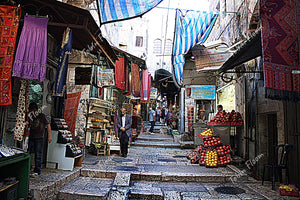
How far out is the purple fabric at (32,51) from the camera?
15.0ft

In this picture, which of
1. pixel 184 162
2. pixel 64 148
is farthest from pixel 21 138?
pixel 184 162

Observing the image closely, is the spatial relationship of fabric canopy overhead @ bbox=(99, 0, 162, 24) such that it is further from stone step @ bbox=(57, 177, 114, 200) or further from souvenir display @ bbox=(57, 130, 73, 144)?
stone step @ bbox=(57, 177, 114, 200)

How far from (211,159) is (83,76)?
5942mm

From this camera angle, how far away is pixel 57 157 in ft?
20.4

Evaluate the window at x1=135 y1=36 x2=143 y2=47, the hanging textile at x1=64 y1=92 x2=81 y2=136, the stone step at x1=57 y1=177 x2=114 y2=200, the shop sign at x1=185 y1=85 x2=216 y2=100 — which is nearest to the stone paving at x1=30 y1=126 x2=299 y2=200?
the stone step at x1=57 y1=177 x2=114 y2=200

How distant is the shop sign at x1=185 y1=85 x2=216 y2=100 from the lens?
48.3 ft

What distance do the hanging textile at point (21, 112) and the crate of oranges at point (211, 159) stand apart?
6.29 m

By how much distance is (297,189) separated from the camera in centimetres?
477

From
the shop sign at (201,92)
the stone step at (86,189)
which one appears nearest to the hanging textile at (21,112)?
the stone step at (86,189)

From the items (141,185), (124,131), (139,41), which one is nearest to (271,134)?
(141,185)

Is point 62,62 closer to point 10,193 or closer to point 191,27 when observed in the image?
point 10,193

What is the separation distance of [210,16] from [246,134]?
19.6 ft

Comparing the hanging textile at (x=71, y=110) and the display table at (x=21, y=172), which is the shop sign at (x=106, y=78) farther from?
the display table at (x=21, y=172)

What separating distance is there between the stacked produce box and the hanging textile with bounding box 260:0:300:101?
480cm
